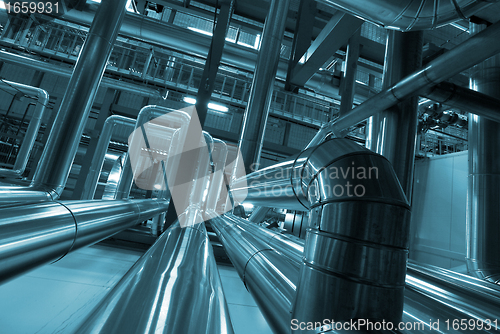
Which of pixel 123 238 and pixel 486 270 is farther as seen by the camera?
pixel 123 238

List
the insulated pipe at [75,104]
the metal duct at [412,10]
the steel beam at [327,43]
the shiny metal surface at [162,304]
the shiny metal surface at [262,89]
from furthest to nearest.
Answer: the shiny metal surface at [262,89] → the steel beam at [327,43] → the insulated pipe at [75,104] → the metal duct at [412,10] → the shiny metal surface at [162,304]

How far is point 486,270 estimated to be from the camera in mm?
1717

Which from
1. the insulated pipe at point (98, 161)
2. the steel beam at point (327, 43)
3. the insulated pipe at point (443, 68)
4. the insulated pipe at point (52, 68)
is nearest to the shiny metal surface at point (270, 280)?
the insulated pipe at point (443, 68)

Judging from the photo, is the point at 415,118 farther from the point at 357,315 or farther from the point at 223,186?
the point at 223,186

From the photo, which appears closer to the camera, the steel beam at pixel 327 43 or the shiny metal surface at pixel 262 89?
the steel beam at pixel 327 43

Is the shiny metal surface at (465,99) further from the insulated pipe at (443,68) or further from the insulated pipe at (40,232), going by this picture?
the insulated pipe at (40,232)

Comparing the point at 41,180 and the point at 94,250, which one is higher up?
the point at 41,180

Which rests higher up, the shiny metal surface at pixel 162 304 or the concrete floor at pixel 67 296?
the shiny metal surface at pixel 162 304

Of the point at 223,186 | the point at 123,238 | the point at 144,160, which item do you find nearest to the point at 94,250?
the point at 123,238

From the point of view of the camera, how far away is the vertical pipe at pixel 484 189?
1712mm

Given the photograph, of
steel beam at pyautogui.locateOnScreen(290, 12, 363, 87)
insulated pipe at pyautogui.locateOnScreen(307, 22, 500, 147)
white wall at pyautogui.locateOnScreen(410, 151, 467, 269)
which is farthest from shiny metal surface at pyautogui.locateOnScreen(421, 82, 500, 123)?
white wall at pyautogui.locateOnScreen(410, 151, 467, 269)

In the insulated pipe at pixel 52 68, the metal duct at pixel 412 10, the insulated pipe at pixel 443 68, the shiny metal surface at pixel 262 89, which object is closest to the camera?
the metal duct at pixel 412 10

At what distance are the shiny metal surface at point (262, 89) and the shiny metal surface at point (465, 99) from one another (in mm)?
1258

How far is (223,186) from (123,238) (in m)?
1.21
